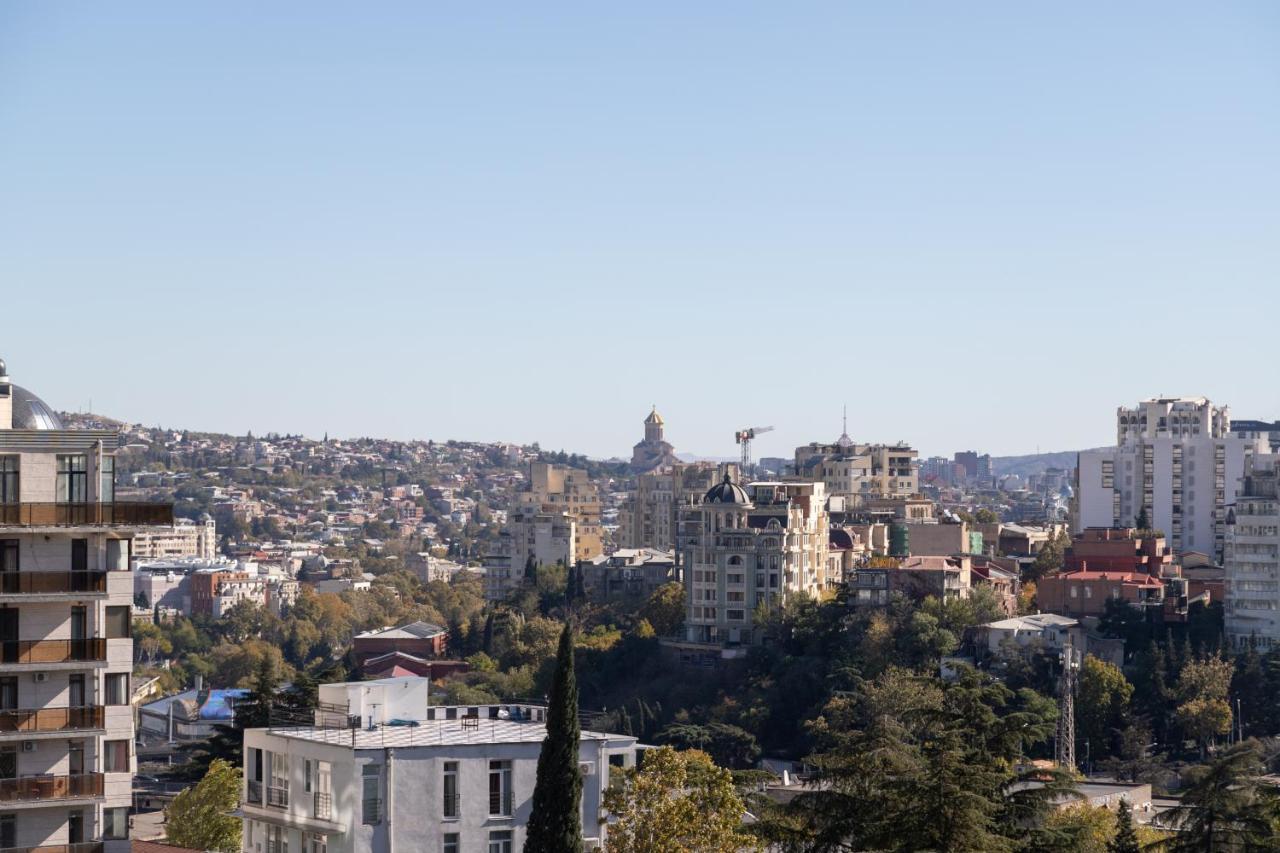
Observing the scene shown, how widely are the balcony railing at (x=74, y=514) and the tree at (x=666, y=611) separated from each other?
264 ft

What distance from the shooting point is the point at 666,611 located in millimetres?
112312

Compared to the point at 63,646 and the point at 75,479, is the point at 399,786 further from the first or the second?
the point at 75,479

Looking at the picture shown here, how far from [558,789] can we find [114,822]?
701cm

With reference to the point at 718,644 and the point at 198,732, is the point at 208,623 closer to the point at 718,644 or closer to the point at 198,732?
the point at 198,732

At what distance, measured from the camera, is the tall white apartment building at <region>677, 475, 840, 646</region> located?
108 metres

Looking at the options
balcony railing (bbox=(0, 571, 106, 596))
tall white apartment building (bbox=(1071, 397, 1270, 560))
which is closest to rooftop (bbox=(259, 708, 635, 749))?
balcony railing (bbox=(0, 571, 106, 596))

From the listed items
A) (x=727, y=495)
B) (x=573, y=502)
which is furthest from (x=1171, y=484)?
(x=573, y=502)

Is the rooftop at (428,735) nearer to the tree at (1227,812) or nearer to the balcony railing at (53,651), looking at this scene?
the balcony railing at (53,651)

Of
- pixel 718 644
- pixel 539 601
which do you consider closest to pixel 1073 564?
pixel 718 644

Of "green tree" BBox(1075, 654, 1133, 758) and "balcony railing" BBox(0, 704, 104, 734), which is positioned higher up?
"balcony railing" BBox(0, 704, 104, 734)

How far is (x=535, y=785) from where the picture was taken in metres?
36.2

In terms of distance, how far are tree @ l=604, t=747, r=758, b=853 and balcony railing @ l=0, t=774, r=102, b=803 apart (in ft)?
26.1

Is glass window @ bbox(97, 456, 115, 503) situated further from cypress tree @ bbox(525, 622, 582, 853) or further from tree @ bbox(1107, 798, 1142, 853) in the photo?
tree @ bbox(1107, 798, 1142, 853)

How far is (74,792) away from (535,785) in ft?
27.3
